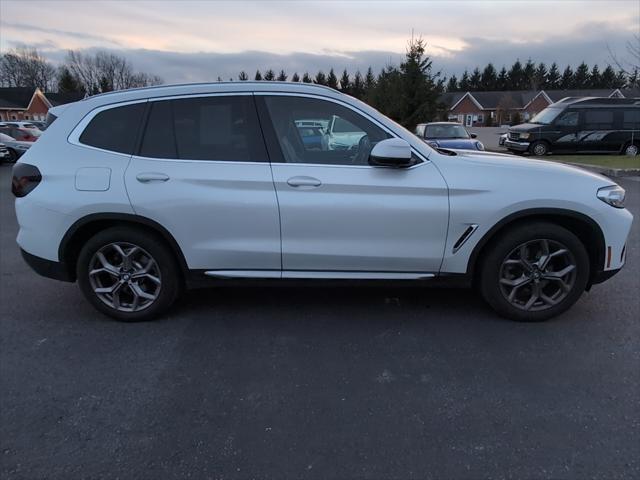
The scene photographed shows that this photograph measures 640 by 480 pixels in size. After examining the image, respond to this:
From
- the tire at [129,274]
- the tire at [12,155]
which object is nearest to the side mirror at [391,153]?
the tire at [129,274]

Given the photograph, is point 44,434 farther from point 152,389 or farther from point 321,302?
point 321,302

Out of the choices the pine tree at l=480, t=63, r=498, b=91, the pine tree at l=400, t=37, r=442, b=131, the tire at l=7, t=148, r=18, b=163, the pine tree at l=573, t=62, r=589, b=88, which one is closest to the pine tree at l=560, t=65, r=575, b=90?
the pine tree at l=573, t=62, r=589, b=88

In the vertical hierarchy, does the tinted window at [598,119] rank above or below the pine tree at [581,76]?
below

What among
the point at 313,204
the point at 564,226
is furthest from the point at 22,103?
the point at 564,226

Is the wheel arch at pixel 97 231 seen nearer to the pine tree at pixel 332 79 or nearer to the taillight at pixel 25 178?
the taillight at pixel 25 178

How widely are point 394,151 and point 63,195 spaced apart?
2458 mm

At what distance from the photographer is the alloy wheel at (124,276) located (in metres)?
3.69

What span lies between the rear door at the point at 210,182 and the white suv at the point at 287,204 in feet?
0.03

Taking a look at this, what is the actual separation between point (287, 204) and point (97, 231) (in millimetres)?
1548

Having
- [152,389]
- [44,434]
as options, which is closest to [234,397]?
[152,389]

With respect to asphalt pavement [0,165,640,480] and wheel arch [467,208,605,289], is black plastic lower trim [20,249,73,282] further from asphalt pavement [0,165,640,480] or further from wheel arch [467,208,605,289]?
wheel arch [467,208,605,289]

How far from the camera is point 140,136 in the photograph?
3.61 meters

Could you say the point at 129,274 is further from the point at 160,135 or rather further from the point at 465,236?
the point at 465,236

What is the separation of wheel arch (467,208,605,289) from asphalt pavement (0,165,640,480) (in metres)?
0.50
